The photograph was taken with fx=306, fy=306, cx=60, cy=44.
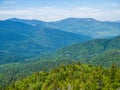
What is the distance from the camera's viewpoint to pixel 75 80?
449 feet

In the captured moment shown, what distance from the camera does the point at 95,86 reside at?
122m

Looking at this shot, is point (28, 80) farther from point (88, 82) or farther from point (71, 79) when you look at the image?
point (88, 82)

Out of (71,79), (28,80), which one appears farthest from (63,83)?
(28,80)

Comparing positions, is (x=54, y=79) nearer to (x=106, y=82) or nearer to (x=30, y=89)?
(x=30, y=89)

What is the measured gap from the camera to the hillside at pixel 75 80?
12106 centimetres

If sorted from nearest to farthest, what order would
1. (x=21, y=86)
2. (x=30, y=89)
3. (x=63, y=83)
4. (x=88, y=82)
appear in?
(x=88, y=82) < (x=63, y=83) < (x=30, y=89) < (x=21, y=86)

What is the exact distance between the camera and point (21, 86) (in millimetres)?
168250

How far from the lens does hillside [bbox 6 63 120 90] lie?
397 ft

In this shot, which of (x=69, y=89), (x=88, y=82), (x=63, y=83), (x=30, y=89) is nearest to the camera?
(x=69, y=89)

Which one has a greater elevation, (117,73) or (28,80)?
(117,73)

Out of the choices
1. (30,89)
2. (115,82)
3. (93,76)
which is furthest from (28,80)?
(115,82)

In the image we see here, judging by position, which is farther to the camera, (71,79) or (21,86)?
(21,86)

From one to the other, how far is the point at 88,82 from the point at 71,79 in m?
19.8

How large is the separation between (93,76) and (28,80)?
5955 centimetres
